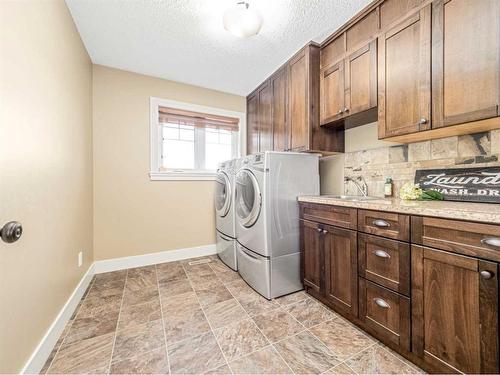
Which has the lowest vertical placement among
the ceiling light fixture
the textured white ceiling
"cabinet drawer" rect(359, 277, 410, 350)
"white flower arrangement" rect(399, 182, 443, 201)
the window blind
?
"cabinet drawer" rect(359, 277, 410, 350)

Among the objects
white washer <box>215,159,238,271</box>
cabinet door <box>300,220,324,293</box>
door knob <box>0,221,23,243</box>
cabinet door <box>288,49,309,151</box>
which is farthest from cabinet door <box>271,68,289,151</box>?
door knob <box>0,221,23,243</box>

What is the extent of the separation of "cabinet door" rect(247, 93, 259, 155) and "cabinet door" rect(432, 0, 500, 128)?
6.70 feet

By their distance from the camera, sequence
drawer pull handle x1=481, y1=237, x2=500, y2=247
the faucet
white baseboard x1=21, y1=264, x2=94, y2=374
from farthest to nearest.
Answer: the faucet → white baseboard x1=21, y1=264, x2=94, y2=374 → drawer pull handle x1=481, y1=237, x2=500, y2=247

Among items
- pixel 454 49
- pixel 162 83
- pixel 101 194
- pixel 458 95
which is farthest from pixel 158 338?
pixel 162 83

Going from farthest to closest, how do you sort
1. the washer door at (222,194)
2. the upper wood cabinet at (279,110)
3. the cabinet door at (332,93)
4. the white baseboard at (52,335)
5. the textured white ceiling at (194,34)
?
the washer door at (222,194)
the upper wood cabinet at (279,110)
the cabinet door at (332,93)
the textured white ceiling at (194,34)
the white baseboard at (52,335)

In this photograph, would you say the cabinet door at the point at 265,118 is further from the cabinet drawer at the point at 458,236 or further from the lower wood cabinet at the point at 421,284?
the cabinet drawer at the point at 458,236

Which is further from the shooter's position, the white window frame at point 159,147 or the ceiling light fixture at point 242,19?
the white window frame at point 159,147

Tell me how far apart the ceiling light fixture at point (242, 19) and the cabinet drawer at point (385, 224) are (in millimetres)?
1595

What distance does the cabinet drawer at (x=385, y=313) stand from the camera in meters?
1.20

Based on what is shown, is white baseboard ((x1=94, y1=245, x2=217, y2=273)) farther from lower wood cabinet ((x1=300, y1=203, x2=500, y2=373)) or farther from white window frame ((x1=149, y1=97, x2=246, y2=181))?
lower wood cabinet ((x1=300, y1=203, x2=500, y2=373))

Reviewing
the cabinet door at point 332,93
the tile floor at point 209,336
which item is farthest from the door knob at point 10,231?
the cabinet door at point 332,93

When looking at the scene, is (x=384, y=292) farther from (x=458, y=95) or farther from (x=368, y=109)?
(x=368, y=109)

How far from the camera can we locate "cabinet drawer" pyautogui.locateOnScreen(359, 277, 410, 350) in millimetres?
1198

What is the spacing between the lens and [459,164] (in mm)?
1485
